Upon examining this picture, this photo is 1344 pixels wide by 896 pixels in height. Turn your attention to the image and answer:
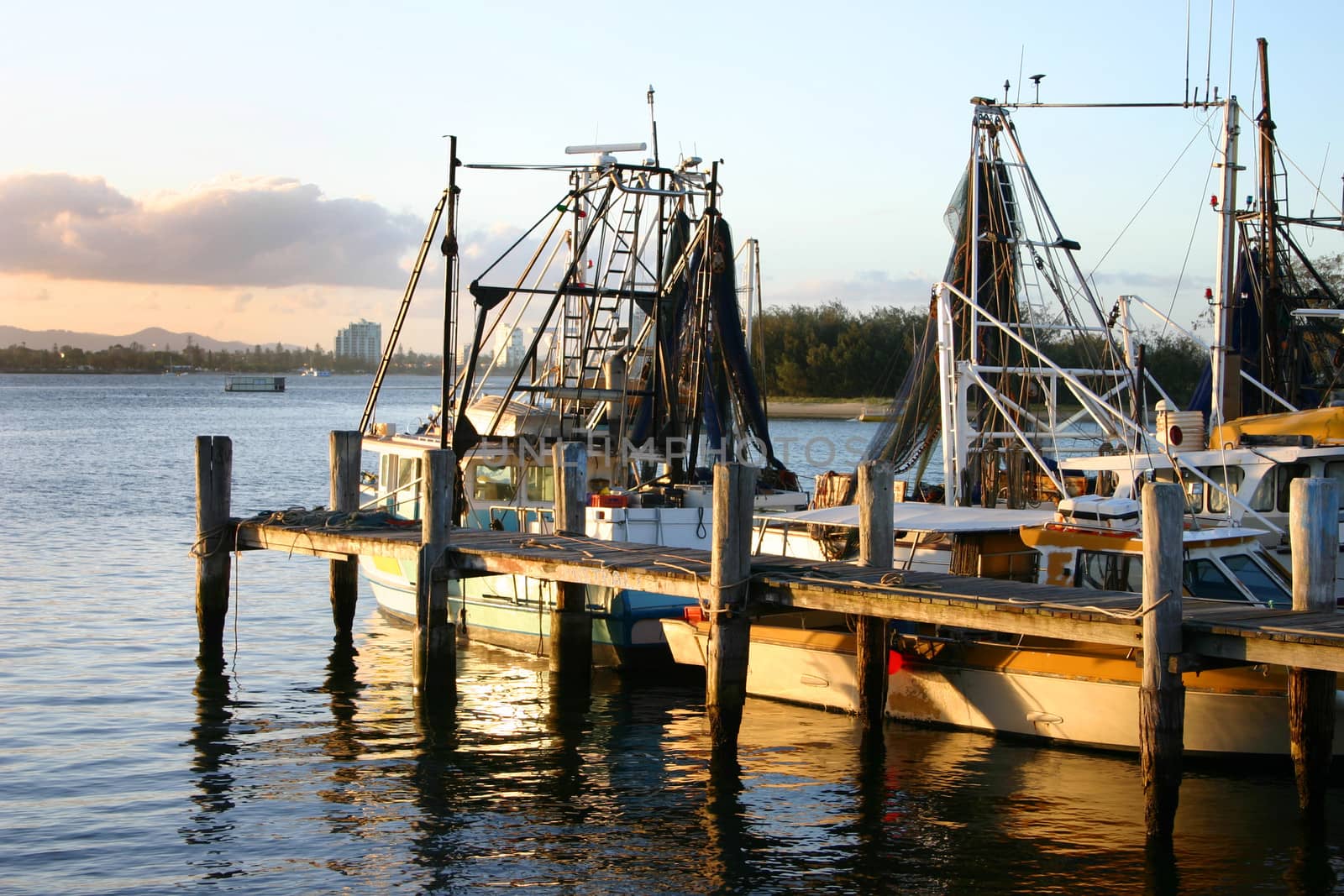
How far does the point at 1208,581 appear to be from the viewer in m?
18.2

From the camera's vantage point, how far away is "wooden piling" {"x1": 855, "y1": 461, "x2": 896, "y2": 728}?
18.3 metres

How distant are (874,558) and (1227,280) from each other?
13075 mm

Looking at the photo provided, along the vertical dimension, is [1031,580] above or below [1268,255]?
below

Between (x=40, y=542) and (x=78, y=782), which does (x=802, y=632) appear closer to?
(x=78, y=782)

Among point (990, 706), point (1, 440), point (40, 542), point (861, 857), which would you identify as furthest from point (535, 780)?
point (1, 440)

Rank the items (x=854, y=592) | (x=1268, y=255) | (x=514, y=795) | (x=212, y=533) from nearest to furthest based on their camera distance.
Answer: (x=854, y=592)
(x=514, y=795)
(x=212, y=533)
(x=1268, y=255)

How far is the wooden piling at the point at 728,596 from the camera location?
16516 millimetres

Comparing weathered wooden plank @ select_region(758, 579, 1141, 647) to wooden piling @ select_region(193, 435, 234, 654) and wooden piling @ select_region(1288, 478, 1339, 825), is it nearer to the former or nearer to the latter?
wooden piling @ select_region(1288, 478, 1339, 825)

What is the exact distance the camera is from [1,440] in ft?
297

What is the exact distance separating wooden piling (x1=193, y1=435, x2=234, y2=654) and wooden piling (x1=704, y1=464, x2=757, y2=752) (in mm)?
9005

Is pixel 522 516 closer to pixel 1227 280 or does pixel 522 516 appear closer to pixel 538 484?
pixel 538 484

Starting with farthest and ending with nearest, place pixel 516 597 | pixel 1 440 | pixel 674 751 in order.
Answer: pixel 1 440, pixel 516 597, pixel 674 751

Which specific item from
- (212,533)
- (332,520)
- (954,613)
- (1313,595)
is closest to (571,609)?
(332,520)

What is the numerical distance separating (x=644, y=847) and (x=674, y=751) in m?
3.66
